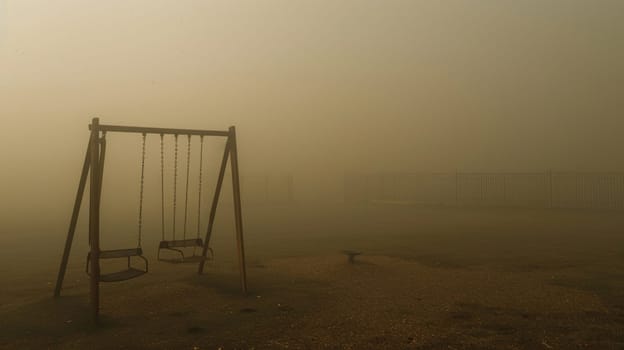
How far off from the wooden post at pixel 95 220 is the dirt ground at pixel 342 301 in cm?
37

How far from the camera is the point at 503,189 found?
3262cm

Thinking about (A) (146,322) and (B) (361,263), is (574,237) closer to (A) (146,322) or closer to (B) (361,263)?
(B) (361,263)

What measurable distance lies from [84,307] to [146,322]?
1246 millimetres

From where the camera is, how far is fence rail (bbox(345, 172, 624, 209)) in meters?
27.5

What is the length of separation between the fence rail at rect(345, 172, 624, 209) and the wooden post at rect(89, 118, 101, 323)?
25.3 meters

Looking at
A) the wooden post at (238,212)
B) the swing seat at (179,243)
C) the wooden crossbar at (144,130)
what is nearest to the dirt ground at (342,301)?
the wooden post at (238,212)

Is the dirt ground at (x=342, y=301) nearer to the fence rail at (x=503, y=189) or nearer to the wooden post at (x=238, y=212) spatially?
the wooden post at (x=238, y=212)

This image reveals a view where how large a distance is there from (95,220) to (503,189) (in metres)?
30.6

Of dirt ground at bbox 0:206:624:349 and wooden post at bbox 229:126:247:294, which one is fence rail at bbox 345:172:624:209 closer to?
dirt ground at bbox 0:206:624:349

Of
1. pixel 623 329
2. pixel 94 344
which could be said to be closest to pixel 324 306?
pixel 94 344

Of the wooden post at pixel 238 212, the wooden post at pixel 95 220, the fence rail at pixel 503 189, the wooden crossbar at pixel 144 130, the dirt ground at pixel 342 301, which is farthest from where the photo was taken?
the fence rail at pixel 503 189

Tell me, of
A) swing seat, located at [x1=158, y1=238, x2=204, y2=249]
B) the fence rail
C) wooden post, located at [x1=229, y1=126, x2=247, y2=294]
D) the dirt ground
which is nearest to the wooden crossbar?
Answer: wooden post, located at [x1=229, y1=126, x2=247, y2=294]

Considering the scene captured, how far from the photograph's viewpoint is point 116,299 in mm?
6953

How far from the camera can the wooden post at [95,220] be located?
5809 millimetres
